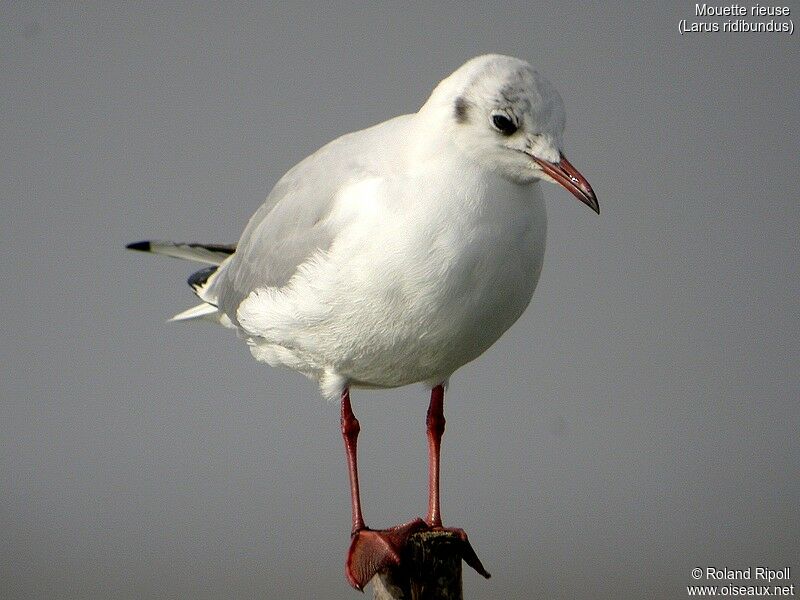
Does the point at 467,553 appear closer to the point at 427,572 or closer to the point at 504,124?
the point at 427,572

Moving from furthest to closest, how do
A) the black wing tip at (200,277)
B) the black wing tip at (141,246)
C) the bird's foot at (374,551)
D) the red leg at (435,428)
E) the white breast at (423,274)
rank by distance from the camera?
the black wing tip at (141,246) → the black wing tip at (200,277) → the red leg at (435,428) → the bird's foot at (374,551) → the white breast at (423,274)

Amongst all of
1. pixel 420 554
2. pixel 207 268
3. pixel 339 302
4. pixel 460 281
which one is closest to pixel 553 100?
pixel 460 281

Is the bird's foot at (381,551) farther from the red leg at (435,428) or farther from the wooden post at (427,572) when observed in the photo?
the red leg at (435,428)

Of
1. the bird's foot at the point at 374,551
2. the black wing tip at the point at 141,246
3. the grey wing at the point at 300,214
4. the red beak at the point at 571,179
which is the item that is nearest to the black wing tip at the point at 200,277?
the black wing tip at the point at 141,246

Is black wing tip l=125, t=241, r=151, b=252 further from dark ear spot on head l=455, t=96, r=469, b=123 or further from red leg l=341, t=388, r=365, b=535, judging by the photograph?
dark ear spot on head l=455, t=96, r=469, b=123

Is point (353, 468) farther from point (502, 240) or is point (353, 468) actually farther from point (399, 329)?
point (502, 240)

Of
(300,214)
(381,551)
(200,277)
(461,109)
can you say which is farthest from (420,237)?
(200,277)
